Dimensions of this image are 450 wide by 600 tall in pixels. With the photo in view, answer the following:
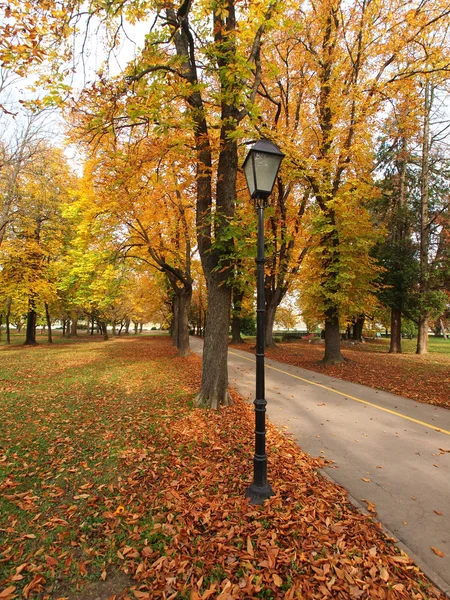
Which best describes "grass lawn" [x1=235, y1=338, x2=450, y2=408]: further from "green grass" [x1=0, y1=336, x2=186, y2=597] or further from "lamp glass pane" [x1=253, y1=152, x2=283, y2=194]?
"lamp glass pane" [x1=253, y1=152, x2=283, y2=194]

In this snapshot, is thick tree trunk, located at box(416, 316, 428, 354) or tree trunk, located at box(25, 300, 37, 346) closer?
thick tree trunk, located at box(416, 316, 428, 354)

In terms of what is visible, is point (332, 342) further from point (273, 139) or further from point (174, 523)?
point (174, 523)

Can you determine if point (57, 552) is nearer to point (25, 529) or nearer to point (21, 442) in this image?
point (25, 529)

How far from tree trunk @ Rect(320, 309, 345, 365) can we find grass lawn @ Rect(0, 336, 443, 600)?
8460mm

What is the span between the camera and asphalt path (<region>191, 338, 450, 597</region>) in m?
3.23

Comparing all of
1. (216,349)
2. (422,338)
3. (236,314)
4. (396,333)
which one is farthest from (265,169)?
(236,314)

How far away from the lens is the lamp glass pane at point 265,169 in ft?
12.3

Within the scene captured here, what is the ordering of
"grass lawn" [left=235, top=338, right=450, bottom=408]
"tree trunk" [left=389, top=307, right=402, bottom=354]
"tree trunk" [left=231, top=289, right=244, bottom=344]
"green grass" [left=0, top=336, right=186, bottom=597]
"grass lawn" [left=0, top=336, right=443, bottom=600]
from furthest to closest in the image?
"tree trunk" [left=231, top=289, right=244, bottom=344] → "tree trunk" [left=389, top=307, right=402, bottom=354] → "grass lawn" [left=235, top=338, right=450, bottom=408] → "green grass" [left=0, top=336, right=186, bottom=597] → "grass lawn" [left=0, top=336, right=443, bottom=600]

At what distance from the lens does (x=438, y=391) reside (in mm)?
8828

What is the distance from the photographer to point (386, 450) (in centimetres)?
512

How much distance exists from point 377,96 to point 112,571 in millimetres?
15043

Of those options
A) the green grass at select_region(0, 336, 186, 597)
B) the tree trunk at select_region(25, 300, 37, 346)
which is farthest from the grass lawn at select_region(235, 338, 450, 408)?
the tree trunk at select_region(25, 300, 37, 346)

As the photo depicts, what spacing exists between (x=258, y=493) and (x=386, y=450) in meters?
2.74

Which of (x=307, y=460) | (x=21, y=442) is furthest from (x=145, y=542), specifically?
(x=21, y=442)
